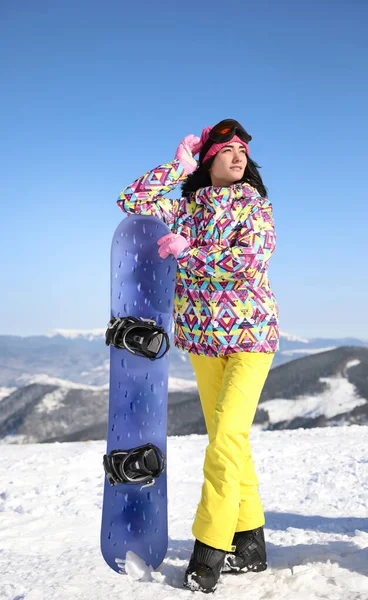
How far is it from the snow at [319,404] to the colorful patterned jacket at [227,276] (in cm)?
898

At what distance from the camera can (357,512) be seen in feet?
15.7

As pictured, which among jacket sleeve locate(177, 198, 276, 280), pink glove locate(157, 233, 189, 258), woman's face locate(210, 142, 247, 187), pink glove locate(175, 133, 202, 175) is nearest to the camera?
jacket sleeve locate(177, 198, 276, 280)

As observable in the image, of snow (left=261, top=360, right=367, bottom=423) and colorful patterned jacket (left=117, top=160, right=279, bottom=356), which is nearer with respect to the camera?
colorful patterned jacket (left=117, top=160, right=279, bottom=356)

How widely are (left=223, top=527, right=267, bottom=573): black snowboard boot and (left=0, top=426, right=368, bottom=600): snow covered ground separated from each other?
0.05m

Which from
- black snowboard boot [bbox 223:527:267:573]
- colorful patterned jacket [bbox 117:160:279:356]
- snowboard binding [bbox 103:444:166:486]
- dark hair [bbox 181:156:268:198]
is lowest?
black snowboard boot [bbox 223:527:267:573]

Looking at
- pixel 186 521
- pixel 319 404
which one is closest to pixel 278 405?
pixel 319 404

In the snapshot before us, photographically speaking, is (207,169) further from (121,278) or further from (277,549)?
(277,549)

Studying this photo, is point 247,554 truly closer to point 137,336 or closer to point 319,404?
point 137,336

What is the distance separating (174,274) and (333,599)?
1.77 m

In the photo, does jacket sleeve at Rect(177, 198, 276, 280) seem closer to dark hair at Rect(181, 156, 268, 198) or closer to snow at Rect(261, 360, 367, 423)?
dark hair at Rect(181, 156, 268, 198)

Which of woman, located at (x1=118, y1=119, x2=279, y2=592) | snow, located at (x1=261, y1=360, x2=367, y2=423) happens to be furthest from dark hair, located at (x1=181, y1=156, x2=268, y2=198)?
snow, located at (x1=261, y1=360, x2=367, y2=423)

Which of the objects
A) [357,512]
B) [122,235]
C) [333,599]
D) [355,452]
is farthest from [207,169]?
[355,452]

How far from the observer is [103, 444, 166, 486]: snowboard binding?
2910 millimetres

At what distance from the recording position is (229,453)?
2.69m
